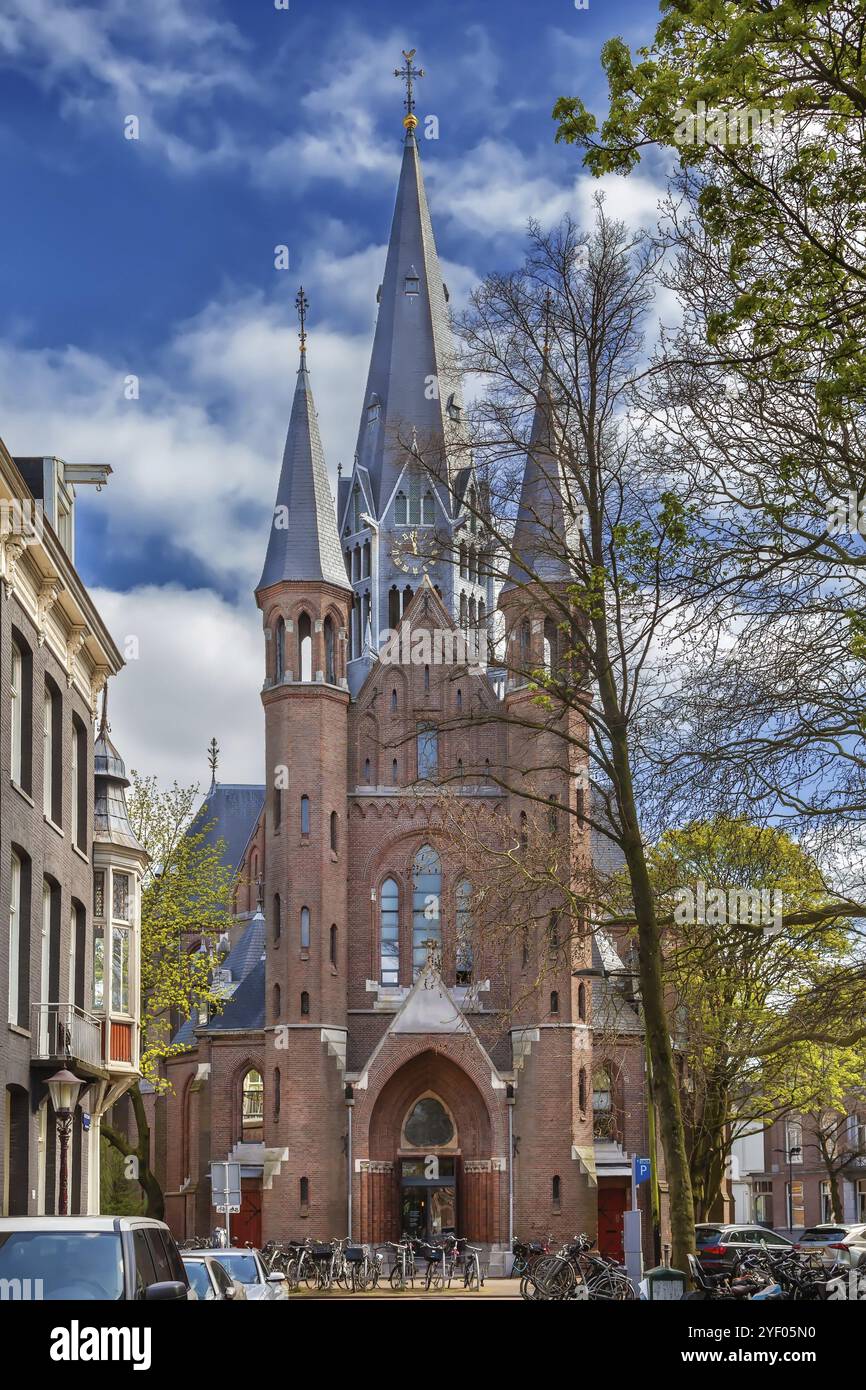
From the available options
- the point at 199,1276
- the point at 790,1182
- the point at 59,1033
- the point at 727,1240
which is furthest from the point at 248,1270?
the point at 790,1182

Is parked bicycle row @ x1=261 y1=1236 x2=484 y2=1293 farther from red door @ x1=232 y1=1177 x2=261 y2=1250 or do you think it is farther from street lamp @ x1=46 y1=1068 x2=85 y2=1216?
street lamp @ x1=46 y1=1068 x2=85 y2=1216

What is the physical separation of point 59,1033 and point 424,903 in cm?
2864

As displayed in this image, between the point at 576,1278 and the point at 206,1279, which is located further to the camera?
the point at 576,1278

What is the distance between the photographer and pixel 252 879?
6981 cm

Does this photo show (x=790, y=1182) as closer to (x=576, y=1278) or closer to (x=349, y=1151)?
(x=349, y=1151)

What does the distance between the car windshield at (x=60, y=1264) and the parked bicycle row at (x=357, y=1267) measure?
3121 cm

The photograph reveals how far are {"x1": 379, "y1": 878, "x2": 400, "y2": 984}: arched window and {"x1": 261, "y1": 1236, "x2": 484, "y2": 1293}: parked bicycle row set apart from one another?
9622mm

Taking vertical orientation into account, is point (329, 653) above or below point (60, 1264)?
above

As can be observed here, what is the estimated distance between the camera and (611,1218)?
5400cm

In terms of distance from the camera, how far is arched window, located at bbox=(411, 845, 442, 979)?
54.1 metres

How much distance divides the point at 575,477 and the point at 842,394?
11834 millimetres

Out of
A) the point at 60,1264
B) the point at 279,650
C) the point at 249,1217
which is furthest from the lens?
the point at 279,650

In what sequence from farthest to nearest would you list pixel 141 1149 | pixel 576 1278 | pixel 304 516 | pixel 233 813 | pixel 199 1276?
pixel 233 813
pixel 304 516
pixel 141 1149
pixel 576 1278
pixel 199 1276
